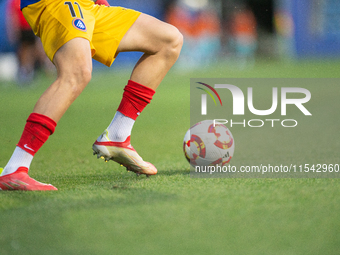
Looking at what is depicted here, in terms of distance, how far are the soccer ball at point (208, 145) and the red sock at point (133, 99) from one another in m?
0.43

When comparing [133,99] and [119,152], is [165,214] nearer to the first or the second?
[119,152]

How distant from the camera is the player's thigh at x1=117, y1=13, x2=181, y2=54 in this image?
283 cm

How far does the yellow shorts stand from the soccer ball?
77 cm

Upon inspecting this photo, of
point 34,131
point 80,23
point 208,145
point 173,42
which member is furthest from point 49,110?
point 208,145

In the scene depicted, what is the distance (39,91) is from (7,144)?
5.59m

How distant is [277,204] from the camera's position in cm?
207

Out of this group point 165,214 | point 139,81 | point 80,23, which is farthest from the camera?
point 139,81

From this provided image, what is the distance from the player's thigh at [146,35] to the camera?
111 inches

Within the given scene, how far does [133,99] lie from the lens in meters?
2.87

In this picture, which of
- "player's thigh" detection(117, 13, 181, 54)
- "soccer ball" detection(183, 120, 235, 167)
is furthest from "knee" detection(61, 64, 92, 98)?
"soccer ball" detection(183, 120, 235, 167)

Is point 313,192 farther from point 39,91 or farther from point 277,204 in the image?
point 39,91

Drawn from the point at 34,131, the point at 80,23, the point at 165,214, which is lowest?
the point at 165,214

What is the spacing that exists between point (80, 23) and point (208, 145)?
112cm

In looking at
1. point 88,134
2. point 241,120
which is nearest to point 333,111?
point 241,120
